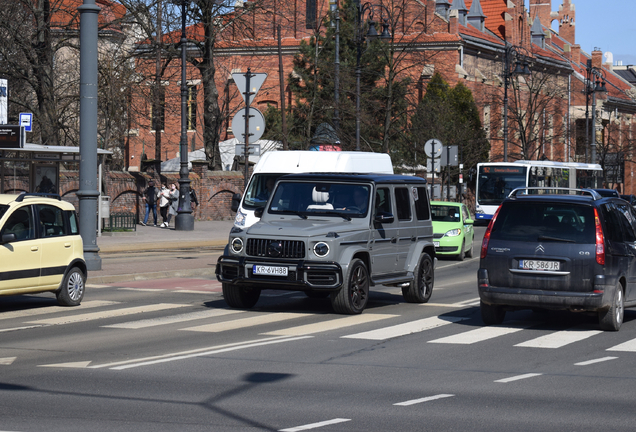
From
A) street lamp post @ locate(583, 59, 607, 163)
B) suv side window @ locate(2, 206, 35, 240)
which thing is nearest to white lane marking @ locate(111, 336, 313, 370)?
suv side window @ locate(2, 206, 35, 240)

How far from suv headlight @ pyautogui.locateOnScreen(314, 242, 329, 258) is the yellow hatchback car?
3761 mm

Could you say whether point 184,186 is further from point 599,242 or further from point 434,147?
Result: point 599,242

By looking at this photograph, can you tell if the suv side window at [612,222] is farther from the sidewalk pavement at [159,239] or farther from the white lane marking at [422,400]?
the sidewalk pavement at [159,239]

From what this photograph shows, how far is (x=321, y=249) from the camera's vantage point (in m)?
12.7

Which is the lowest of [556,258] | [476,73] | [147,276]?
[147,276]

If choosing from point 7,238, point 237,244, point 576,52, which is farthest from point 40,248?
point 576,52

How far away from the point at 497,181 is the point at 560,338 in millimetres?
38543

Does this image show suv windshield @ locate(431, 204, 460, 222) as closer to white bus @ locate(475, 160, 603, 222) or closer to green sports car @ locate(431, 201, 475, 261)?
green sports car @ locate(431, 201, 475, 261)

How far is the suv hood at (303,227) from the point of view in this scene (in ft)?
42.1

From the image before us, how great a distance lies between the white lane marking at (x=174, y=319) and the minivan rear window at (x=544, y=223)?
155 inches

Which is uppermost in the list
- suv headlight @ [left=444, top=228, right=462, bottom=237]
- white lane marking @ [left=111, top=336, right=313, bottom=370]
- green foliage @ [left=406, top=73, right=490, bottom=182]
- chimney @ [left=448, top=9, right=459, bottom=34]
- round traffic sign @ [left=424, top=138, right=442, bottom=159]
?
chimney @ [left=448, top=9, right=459, bottom=34]

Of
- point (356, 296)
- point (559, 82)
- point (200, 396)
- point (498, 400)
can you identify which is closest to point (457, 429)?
point (498, 400)

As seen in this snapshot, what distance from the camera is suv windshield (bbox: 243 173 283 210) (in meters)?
18.8

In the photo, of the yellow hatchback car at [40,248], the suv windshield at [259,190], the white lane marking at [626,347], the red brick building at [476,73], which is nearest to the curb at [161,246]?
the suv windshield at [259,190]
